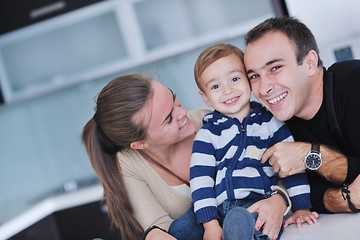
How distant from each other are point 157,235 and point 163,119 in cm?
42

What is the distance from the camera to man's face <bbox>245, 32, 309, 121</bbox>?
1.25 m

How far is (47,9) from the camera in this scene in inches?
110

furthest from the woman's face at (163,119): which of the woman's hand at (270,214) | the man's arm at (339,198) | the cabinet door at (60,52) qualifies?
the cabinet door at (60,52)

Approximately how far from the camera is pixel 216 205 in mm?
1283

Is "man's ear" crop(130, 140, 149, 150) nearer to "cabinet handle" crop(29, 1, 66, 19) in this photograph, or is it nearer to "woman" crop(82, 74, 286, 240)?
"woman" crop(82, 74, 286, 240)

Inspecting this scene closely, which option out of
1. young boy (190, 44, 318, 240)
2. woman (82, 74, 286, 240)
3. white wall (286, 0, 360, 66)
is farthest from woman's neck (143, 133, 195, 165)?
white wall (286, 0, 360, 66)

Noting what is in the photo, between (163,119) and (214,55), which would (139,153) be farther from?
(214,55)

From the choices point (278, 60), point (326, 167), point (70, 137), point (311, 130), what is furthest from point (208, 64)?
point (70, 137)

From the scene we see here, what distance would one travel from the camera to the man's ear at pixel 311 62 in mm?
1281

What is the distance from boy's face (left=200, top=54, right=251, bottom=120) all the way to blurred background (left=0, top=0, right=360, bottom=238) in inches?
50.4

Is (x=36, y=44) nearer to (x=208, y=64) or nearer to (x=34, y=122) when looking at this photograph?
(x=34, y=122)

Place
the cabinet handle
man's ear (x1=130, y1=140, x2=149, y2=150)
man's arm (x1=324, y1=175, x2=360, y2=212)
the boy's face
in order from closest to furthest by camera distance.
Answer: man's arm (x1=324, y1=175, x2=360, y2=212), the boy's face, man's ear (x1=130, y1=140, x2=149, y2=150), the cabinet handle

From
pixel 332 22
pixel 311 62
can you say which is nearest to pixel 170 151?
pixel 311 62

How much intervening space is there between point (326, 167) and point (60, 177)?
102 inches
